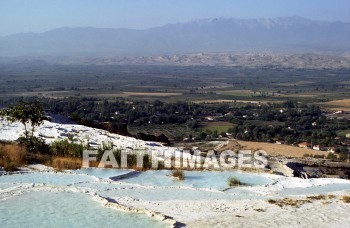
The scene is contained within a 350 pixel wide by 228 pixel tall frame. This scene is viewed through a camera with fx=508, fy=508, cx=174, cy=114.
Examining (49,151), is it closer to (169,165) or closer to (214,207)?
(169,165)

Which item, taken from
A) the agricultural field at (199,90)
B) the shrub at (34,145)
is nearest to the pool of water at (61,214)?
the shrub at (34,145)

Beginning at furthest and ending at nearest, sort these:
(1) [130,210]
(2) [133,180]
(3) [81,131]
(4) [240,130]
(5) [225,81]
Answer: (5) [225,81]
(4) [240,130]
(3) [81,131]
(2) [133,180]
(1) [130,210]

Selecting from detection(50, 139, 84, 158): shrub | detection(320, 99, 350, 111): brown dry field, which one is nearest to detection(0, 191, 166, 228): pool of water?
detection(50, 139, 84, 158): shrub

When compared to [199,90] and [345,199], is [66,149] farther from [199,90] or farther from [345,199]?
[199,90]

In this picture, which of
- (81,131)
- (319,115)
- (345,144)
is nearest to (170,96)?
(319,115)

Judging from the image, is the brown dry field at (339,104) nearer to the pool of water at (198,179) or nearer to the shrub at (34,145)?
the pool of water at (198,179)
